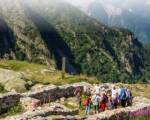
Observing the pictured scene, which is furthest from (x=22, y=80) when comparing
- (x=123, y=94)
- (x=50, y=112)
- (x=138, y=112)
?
(x=138, y=112)

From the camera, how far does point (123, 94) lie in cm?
4462

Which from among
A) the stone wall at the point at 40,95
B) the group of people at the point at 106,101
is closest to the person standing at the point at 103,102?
the group of people at the point at 106,101

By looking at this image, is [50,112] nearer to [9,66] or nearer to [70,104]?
[70,104]

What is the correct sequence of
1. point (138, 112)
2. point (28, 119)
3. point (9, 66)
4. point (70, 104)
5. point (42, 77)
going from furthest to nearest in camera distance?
point (9, 66), point (42, 77), point (70, 104), point (138, 112), point (28, 119)

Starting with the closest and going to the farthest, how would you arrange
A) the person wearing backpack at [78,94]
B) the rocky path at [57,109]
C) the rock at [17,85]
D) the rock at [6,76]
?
the rocky path at [57,109] → the person wearing backpack at [78,94] → the rock at [17,85] → the rock at [6,76]

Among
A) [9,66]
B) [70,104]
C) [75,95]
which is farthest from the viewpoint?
[9,66]

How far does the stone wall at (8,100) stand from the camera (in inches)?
1710

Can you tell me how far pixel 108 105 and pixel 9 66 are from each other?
41.3 metres

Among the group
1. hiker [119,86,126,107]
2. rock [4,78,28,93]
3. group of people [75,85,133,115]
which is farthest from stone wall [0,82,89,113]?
hiker [119,86,126,107]

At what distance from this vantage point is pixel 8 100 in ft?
146

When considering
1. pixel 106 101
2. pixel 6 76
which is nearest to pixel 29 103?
pixel 106 101

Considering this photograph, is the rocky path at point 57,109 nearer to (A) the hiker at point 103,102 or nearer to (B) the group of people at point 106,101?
(B) the group of people at point 106,101

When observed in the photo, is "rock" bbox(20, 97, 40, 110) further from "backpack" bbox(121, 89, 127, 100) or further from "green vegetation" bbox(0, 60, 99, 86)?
"green vegetation" bbox(0, 60, 99, 86)

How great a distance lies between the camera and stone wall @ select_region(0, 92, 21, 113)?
43.4 metres
